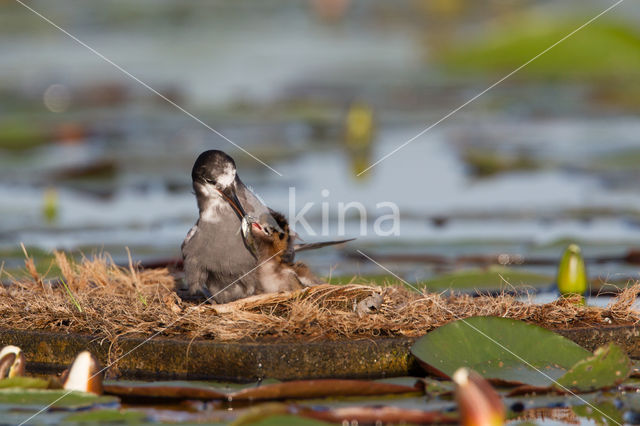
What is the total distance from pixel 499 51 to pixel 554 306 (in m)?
17.7

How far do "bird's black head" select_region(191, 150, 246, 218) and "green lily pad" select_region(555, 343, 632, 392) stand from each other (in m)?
2.15

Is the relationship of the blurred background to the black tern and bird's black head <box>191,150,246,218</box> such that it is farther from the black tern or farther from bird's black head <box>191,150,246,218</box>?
bird's black head <box>191,150,246,218</box>

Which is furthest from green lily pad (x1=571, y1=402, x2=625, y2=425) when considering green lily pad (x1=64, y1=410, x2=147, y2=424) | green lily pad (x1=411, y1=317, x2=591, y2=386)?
green lily pad (x1=64, y1=410, x2=147, y2=424)

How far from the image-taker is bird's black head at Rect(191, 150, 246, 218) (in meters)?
6.63

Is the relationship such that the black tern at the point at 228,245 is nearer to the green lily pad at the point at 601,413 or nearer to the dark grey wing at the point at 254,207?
the dark grey wing at the point at 254,207

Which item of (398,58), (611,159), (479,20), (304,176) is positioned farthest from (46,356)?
(479,20)

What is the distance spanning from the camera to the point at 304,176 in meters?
15.1

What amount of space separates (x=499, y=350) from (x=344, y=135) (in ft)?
43.4

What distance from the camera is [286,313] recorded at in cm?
642

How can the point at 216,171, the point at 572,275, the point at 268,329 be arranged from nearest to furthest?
the point at 268,329 → the point at 216,171 → the point at 572,275

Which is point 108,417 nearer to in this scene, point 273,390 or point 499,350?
point 273,390

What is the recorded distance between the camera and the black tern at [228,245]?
6.66 metres

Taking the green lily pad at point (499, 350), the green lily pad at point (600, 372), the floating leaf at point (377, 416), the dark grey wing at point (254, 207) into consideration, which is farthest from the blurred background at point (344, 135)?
the floating leaf at point (377, 416)

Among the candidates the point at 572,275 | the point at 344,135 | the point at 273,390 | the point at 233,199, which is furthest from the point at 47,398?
the point at 344,135
